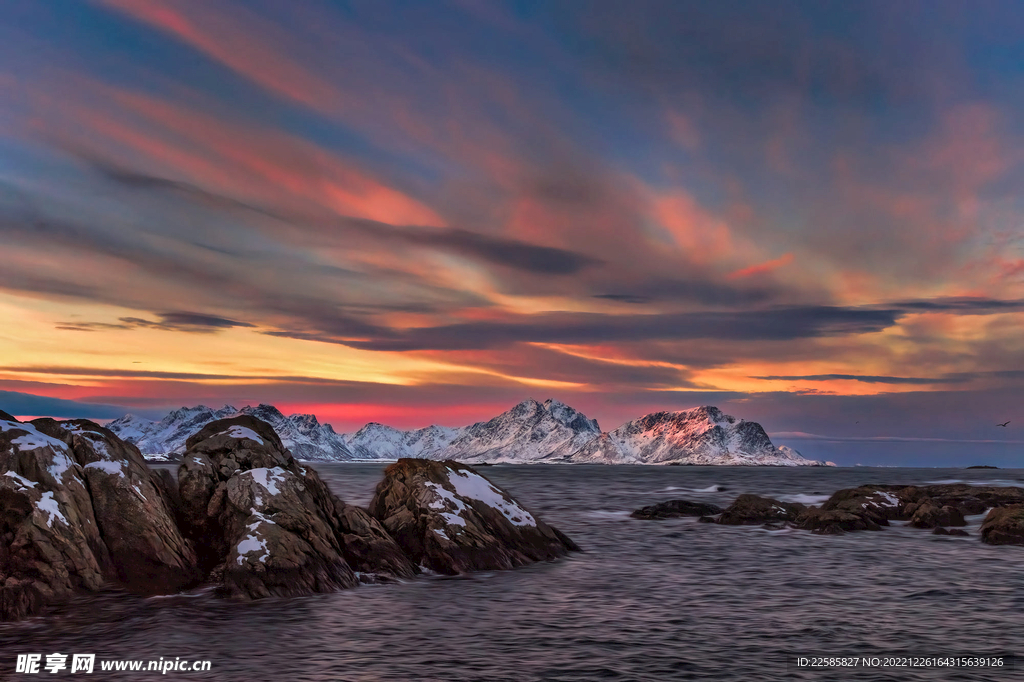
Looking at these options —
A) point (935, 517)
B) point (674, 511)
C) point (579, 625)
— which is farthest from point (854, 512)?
point (579, 625)

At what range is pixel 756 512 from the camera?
1868 inches

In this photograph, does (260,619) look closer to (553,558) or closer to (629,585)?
(629,585)

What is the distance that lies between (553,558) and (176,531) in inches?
574

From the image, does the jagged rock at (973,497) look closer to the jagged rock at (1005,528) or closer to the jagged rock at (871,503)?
the jagged rock at (871,503)

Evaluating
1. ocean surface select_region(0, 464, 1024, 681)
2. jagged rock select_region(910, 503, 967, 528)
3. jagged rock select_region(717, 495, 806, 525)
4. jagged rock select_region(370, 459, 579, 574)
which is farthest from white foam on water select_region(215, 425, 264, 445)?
jagged rock select_region(910, 503, 967, 528)

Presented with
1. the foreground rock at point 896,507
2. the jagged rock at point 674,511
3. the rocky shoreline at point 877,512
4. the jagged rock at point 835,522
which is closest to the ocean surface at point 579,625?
the rocky shoreline at point 877,512

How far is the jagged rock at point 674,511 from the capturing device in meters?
51.5

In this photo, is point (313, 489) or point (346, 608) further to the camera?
point (313, 489)

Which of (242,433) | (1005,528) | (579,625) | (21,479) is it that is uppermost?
(242,433)

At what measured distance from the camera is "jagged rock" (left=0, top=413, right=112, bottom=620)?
18516 millimetres

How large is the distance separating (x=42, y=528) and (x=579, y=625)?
14715 mm

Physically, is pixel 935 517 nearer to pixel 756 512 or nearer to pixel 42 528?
pixel 756 512

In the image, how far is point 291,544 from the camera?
21.9 m

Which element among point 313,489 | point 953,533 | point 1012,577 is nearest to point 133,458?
point 313,489
